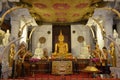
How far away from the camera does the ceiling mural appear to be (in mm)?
4582

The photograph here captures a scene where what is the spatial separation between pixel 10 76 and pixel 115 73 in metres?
4.67

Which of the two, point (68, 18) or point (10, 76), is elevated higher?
point (68, 18)

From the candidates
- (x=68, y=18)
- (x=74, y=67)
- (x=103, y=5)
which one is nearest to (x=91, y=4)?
(x=103, y=5)

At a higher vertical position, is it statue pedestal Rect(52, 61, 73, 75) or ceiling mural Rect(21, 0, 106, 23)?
ceiling mural Rect(21, 0, 106, 23)

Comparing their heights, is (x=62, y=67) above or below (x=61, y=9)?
below

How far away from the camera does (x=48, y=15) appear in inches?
237

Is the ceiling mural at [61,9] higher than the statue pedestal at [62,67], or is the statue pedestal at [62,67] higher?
the ceiling mural at [61,9]

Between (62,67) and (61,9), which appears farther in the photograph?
(62,67)

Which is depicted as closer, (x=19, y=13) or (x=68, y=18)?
(x=68, y=18)

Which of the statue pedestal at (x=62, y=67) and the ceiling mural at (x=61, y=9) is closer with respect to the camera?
the ceiling mural at (x=61, y=9)

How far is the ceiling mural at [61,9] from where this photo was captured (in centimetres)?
458

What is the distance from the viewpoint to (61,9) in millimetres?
5355

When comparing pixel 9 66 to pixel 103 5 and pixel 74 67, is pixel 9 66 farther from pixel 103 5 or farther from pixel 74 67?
pixel 103 5

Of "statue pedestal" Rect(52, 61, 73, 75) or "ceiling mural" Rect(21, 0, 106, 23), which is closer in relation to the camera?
"ceiling mural" Rect(21, 0, 106, 23)
